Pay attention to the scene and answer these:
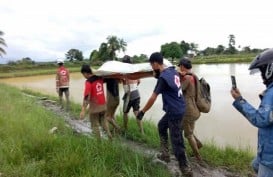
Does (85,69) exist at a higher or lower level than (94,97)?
higher

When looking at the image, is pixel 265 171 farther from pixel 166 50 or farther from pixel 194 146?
pixel 166 50

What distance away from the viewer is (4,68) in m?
55.1

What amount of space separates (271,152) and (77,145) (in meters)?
2.99

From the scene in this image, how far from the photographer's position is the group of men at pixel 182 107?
9.74ft

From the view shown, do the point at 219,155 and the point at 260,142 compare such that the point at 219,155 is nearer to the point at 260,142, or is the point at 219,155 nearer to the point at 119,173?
the point at 119,173

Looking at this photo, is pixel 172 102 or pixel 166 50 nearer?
pixel 172 102

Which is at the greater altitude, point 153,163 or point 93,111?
point 93,111

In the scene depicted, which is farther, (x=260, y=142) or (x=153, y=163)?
(x=153, y=163)

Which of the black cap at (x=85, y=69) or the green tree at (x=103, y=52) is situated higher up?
the green tree at (x=103, y=52)

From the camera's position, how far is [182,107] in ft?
17.0

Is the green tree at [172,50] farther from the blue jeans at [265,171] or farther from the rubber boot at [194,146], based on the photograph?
the blue jeans at [265,171]

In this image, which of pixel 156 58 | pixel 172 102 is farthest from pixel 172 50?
pixel 172 102

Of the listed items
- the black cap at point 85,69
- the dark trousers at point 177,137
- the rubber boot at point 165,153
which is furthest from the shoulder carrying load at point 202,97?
the black cap at point 85,69

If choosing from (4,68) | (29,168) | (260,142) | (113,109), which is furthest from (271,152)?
(4,68)
